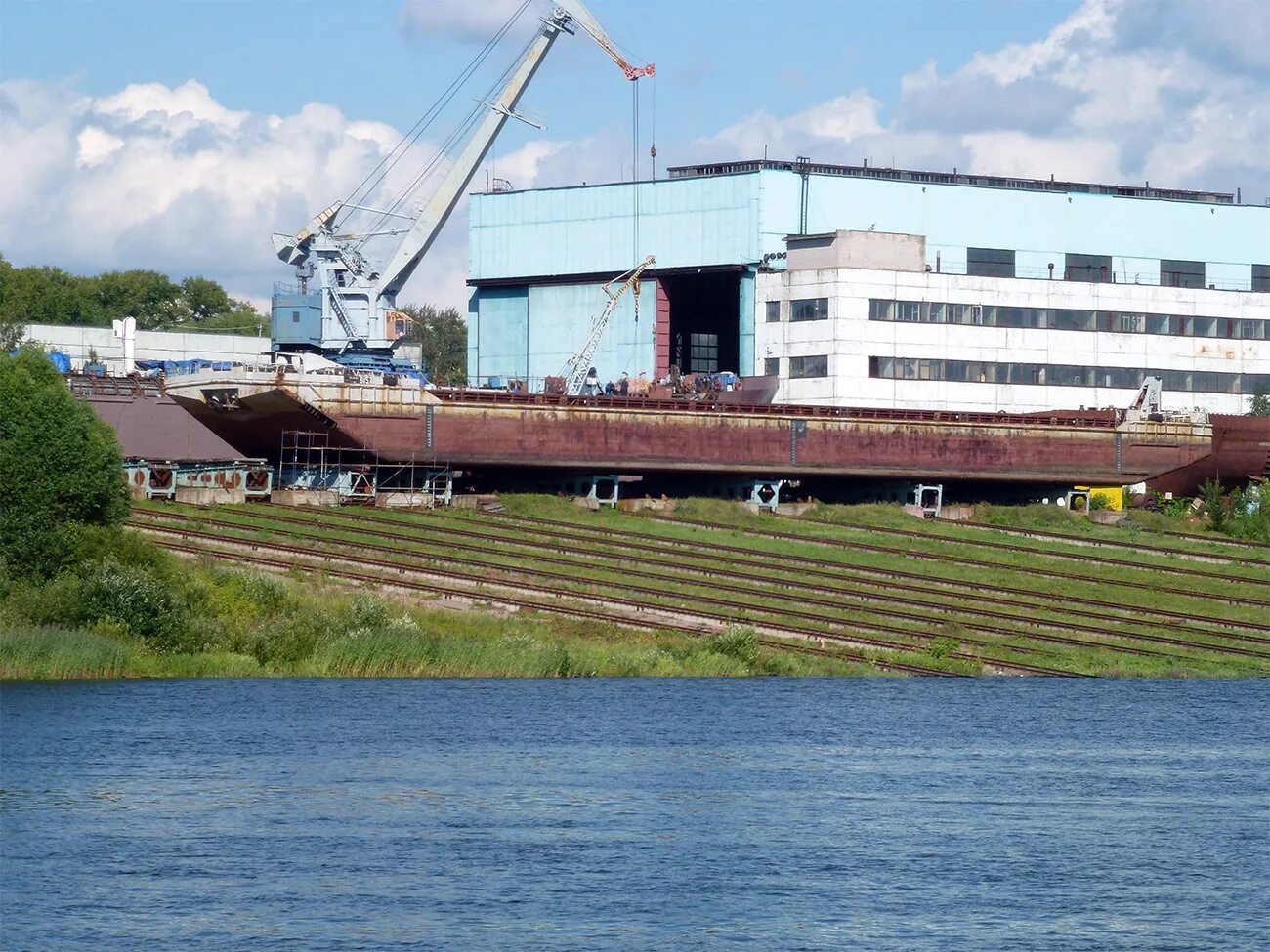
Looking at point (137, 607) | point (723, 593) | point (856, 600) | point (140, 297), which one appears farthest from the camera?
point (140, 297)

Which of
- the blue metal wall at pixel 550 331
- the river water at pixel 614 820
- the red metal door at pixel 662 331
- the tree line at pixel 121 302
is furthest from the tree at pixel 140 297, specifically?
the river water at pixel 614 820

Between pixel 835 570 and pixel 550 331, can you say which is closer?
pixel 835 570

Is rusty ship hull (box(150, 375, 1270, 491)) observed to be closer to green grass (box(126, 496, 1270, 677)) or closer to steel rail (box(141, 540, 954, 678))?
green grass (box(126, 496, 1270, 677))

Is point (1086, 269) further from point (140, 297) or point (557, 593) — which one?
point (140, 297)

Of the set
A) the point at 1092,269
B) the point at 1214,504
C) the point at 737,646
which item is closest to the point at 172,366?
the point at 737,646

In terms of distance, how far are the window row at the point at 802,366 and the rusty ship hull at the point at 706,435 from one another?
25.2 ft

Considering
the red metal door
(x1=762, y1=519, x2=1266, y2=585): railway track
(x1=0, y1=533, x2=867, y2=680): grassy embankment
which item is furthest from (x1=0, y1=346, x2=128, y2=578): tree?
the red metal door

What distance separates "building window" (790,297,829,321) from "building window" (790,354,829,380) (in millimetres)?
1923

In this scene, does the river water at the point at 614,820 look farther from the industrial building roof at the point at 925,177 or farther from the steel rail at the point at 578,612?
the industrial building roof at the point at 925,177

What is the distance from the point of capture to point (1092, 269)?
98.5 meters

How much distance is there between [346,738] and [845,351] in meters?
51.2

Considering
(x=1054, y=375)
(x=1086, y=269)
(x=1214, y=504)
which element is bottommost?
(x=1214, y=504)

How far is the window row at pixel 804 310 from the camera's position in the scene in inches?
3487

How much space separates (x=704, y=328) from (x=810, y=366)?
43.5ft
